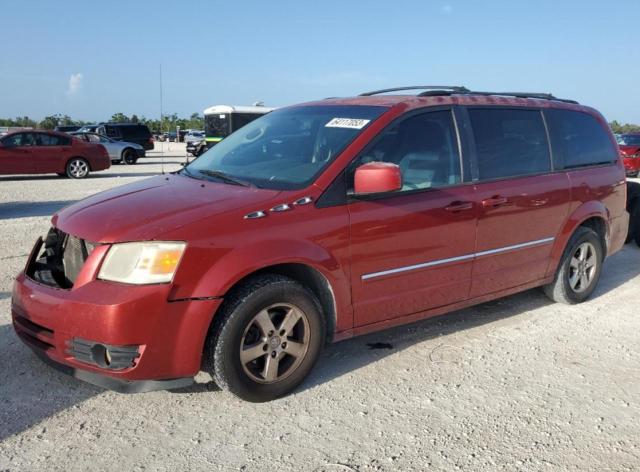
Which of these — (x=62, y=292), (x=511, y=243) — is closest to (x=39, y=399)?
(x=62, y=292)

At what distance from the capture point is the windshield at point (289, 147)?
3834 mm

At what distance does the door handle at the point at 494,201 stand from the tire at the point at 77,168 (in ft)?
52.5

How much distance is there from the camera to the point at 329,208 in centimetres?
362

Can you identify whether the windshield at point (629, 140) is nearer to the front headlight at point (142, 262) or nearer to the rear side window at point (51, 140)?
the rear side window at point (51, 140)

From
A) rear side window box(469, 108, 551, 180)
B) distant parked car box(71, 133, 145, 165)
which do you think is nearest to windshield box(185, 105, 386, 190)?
rear side window box(469, 108, 551, 180)

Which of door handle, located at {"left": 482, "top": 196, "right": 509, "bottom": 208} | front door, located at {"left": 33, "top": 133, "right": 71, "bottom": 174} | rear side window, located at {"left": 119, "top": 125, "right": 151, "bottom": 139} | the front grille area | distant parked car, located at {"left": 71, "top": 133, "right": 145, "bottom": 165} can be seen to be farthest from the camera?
rear side window, located at {"left": 119, "top": 125, "right": 151, "bottom": 139}

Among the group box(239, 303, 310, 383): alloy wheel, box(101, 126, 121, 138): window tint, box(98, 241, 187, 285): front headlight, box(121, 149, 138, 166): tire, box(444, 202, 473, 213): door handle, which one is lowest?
box(121, 149, 138, 166): tire

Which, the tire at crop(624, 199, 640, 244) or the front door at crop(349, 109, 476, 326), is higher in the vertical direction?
the front door at crop(349, 109, 476, 326)

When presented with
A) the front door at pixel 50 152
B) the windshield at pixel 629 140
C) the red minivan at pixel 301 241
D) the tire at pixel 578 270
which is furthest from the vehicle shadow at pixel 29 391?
the windshield at pixel 629 140

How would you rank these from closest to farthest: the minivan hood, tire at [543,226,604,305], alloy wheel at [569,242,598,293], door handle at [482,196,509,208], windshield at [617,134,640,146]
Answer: the minivan hood, door handle at [482,196,509,208], tire at [543,226,604,305], alloy wheel at [569,242,598,293], windshield at [617,134,640,146]

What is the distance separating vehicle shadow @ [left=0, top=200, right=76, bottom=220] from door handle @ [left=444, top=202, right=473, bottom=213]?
322 inches

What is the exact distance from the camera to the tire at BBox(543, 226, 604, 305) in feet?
17.3

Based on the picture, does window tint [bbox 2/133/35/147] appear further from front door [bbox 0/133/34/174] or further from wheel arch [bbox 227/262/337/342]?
wheel arch [bbox 227/262/337/342]

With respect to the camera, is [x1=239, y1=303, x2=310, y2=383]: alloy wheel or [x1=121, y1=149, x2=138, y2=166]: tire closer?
[x1=239, y1=303, x2=310, y2=383]: alloy wheel
